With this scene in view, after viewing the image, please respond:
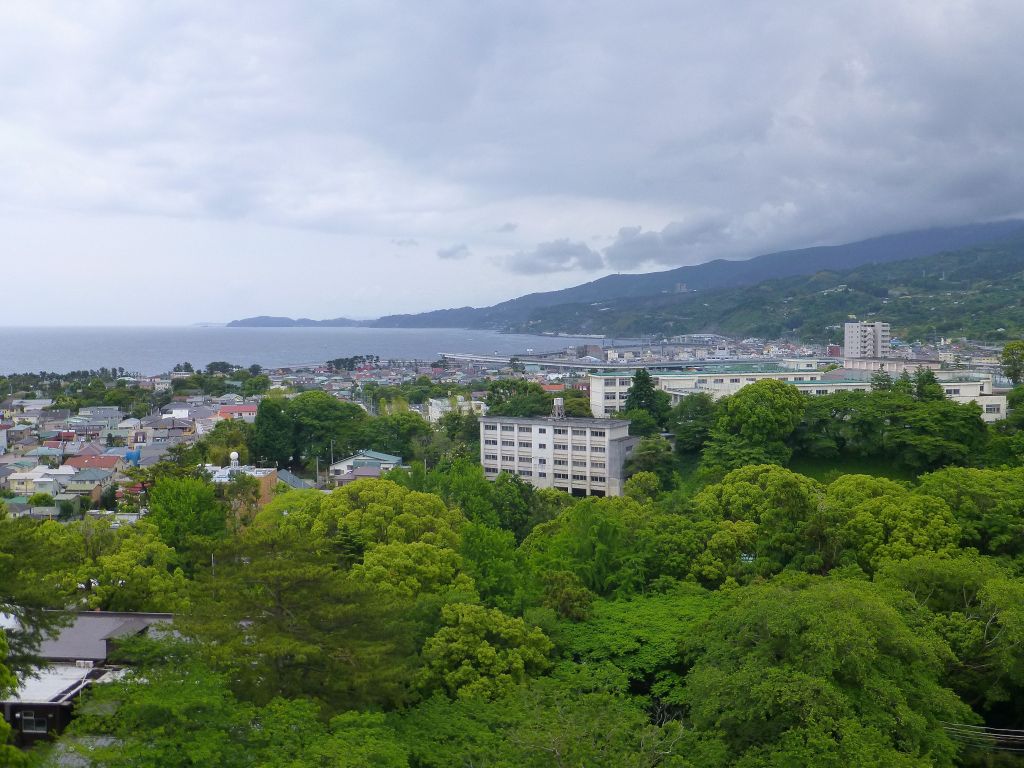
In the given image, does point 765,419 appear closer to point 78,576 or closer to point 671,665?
point 671,665

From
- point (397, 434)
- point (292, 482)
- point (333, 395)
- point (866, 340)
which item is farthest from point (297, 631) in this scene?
point (866, 340)

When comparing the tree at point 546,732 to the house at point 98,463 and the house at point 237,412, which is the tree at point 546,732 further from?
the house at point 237,412

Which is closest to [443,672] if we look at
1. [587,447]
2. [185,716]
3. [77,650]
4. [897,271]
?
[185,716]

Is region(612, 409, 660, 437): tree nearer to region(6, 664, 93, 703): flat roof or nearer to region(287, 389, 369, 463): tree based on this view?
region(287, 389, 369, 463): tree

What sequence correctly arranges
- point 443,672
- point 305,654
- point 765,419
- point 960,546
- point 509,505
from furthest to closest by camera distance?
point 765,419
point 509,505
point 960,546
point 443,672
point 305,654

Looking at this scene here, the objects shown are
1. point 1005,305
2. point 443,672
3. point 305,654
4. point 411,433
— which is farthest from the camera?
point 1005,305

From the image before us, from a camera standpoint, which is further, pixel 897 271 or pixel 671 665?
pixel 897 271
